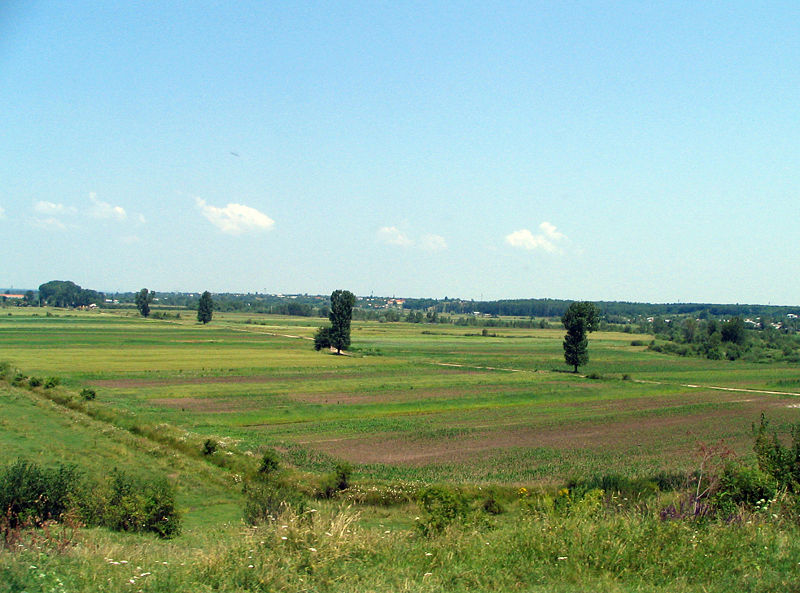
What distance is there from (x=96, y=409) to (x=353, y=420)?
15414 millimetres

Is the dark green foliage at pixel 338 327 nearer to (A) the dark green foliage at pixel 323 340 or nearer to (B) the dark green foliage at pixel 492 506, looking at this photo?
(A) the dark green foliage at pixel 323 340

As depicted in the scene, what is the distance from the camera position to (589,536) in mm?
9523

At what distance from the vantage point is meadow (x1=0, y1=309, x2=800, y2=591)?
28.3ft

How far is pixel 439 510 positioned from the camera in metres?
13.9

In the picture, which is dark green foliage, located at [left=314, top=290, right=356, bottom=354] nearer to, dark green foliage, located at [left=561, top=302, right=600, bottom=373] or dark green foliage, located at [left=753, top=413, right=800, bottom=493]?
dark green foliage, located at [left=561, top=302, right=600, bottom=373]

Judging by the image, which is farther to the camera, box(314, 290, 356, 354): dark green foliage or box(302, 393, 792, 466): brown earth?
box(314, 290, 356, 354): dark green foliage

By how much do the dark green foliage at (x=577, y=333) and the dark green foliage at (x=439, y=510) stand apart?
61.9m

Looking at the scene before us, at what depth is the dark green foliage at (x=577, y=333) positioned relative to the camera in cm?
7575

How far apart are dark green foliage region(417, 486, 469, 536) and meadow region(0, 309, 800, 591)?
0.66 metres

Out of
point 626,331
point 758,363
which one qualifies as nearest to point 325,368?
point 758,363

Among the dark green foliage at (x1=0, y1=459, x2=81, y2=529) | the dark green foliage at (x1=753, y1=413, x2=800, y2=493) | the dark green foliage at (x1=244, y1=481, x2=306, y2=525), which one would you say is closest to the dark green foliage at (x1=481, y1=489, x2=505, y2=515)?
the dark green foliage at (x1=244, y1=481, x2=306, y2=525)

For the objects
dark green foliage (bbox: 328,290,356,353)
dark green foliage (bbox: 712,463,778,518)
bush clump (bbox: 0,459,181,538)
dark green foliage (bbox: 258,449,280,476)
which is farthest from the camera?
dark green foliage (bbox: 328,290,356,353)

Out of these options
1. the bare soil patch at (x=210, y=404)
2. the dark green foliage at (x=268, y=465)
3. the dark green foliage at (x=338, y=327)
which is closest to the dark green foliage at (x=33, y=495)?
the dark green foliage at (x=268, y=465)

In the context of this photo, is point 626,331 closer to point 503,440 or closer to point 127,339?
point 127,339
